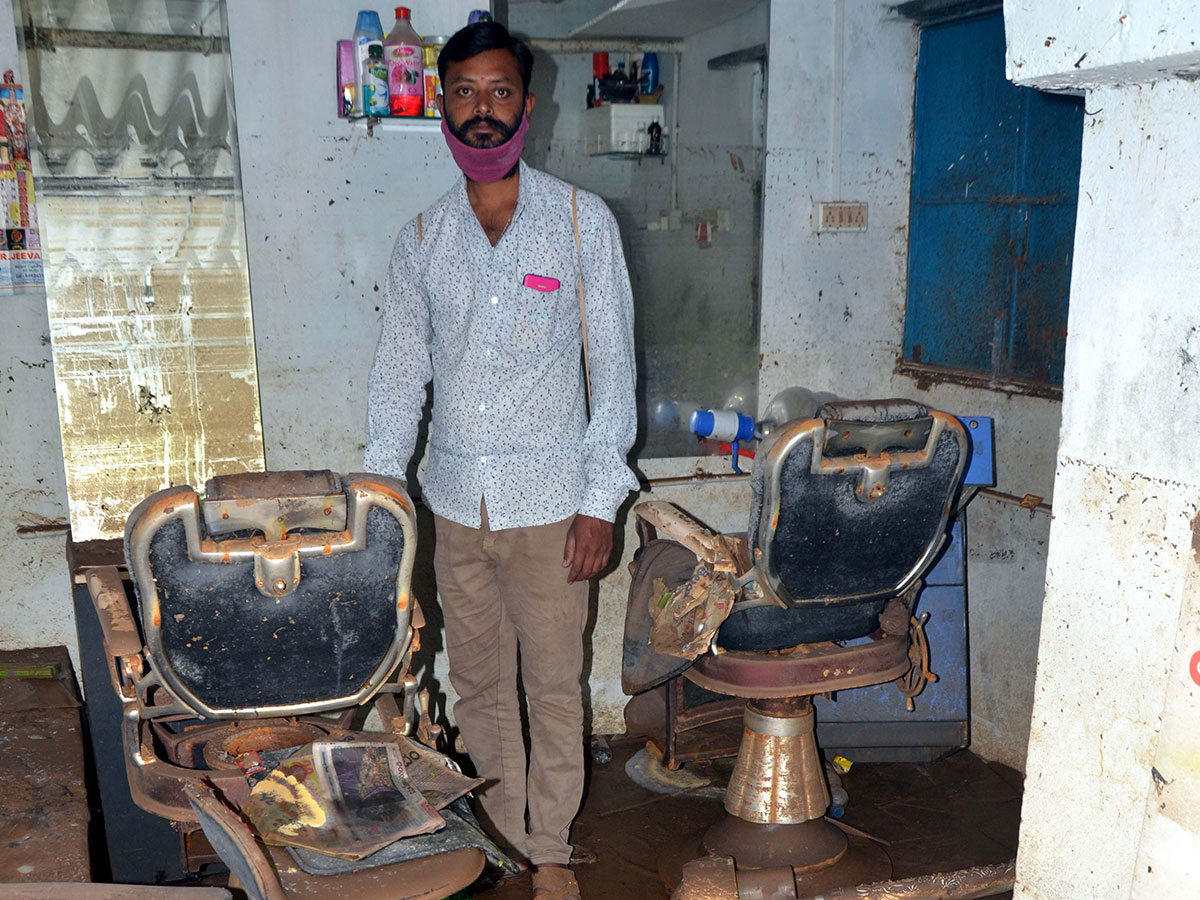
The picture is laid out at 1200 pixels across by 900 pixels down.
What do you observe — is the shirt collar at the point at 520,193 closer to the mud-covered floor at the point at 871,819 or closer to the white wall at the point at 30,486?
the white wall at the point at 30,486

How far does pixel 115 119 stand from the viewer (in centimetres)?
288

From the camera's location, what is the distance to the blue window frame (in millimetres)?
3086

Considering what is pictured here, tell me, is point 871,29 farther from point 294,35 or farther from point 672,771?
point 672,771

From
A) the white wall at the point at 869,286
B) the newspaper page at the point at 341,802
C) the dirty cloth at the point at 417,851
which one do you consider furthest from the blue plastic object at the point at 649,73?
the dirty cloth at the point at 417,851

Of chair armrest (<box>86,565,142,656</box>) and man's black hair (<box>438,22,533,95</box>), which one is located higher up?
man's black hair (<box>438,22,533,95</box>)

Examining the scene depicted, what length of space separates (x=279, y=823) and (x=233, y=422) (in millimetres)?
1653

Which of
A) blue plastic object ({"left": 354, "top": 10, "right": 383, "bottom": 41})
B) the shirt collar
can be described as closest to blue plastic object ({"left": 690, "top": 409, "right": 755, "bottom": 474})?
the shirt collar

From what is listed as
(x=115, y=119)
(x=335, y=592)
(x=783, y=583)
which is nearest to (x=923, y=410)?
(x=783, y=583)

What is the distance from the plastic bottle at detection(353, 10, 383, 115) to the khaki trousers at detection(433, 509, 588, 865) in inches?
49.5

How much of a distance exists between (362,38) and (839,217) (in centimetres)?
163

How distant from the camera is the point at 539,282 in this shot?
2.37 metres

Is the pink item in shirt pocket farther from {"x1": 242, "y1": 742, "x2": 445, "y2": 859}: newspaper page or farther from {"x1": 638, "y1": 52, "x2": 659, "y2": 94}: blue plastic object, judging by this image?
{"x1": 638, "y1": 52, "x2": 659, "y2": 94}: blue plastic object

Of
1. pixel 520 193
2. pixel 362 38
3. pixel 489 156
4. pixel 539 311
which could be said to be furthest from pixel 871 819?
pixel 362 38

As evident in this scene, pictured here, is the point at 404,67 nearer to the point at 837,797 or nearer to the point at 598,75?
the point at 598,75
